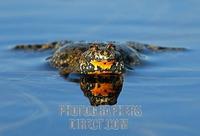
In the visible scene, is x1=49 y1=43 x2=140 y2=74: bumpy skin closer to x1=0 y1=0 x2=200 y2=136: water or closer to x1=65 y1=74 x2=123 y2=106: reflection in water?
x1=65 y1=74 x2=123 y2=106: reflection in water

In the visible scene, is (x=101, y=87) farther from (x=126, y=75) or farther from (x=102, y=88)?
(x=126, y=75)

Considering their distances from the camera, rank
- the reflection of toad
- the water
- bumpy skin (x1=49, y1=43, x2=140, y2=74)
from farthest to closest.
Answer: bumpy skin (x1=49, y1=43, x2=140, y2=74) → the reflection of toad → the water

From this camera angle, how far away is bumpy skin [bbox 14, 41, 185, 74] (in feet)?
29.9

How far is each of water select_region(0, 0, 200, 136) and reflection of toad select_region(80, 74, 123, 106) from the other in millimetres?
89

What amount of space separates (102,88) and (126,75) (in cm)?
75

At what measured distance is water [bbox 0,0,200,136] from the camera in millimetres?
7703

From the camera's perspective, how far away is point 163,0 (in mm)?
13406

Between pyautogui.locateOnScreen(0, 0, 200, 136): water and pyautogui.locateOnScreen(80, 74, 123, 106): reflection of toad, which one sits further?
pyautogui.locateOnScreen(80, 74, 123, 106): reflection of toad

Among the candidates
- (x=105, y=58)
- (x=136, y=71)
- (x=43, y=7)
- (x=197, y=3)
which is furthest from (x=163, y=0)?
(x=105, y=58)

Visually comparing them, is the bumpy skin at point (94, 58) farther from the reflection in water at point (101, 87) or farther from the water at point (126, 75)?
the water at point (126, 75)

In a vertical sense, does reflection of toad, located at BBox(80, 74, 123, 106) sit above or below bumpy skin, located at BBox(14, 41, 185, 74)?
below

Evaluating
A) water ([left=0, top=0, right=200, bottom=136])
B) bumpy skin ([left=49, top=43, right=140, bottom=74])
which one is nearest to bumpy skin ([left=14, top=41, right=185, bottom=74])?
bumpy skin ([left=49, top=43, right=140, bottom=74])

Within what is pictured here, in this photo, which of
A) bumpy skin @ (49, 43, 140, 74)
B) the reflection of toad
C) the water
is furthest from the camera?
bumpy skin @ (49, 43, 140, 74)

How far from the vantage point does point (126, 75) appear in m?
9.63
